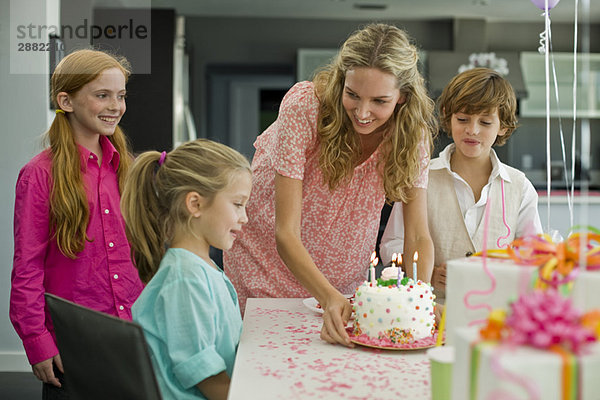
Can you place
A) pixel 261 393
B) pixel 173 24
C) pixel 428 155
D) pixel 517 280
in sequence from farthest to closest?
pixel 173 24 → pixel 428 155 → pixel 261 393 → pixel 517 280

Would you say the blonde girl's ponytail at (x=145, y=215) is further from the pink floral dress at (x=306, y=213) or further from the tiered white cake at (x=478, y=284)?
the tiered white cake at (x=478, y=284)

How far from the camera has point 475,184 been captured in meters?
1.89

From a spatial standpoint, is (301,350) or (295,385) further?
(301,350)

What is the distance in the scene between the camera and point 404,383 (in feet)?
3.44

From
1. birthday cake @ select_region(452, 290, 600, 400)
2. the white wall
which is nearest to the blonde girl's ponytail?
birthday cake @ select_region(452, 290, 600, 400)

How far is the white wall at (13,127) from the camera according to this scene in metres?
3.41

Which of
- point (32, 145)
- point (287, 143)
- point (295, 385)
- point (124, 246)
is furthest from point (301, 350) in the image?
point (32, 145)

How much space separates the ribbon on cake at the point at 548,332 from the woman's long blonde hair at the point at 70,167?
4.40 ft

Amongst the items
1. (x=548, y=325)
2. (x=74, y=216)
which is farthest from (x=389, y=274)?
(x=74, y=216)

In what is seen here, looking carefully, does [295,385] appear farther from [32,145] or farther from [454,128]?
[32,145]

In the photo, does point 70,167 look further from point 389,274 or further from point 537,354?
point 537,354

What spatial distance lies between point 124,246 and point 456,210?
0.92 m

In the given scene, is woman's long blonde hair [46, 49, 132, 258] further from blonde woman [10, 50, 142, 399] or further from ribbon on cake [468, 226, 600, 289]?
ribbon on cake [468, 226, 600, 289]

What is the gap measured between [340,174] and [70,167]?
28.2 inches
